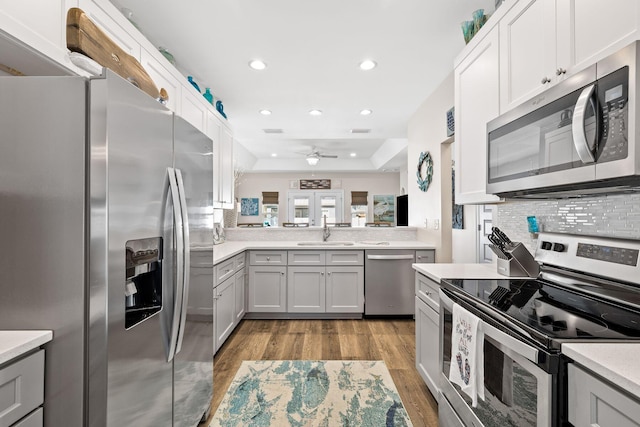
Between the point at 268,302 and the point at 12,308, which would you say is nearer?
the point at 12,308

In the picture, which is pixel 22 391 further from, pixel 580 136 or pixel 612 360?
pixel 580 136

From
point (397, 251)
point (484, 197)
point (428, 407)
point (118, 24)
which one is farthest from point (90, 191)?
point (397, 251)

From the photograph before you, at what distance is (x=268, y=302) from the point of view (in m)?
3.57

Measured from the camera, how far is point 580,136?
1008 mm

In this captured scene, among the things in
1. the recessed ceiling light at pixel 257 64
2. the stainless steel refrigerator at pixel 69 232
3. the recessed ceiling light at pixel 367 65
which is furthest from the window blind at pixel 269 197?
the stainless steel refrigerator at pixel 69 232

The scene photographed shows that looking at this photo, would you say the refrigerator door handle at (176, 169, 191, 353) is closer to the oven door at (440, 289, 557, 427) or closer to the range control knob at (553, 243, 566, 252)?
the oven door at (440, 289, 557, 427)

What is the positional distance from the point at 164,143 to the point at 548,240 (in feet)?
6.42

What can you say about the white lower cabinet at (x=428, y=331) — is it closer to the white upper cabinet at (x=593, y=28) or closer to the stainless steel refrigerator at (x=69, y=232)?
the white upper cabinet at (x=593, y=28)

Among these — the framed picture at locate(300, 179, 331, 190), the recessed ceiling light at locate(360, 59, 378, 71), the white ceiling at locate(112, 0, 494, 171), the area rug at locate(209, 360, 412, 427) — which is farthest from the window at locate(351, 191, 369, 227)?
the area rug at locate(209, 360, 412, 427)

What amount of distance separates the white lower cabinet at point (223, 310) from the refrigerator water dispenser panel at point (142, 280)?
1331 millimetres

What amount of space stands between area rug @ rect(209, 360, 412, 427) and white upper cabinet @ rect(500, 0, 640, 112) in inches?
77.4

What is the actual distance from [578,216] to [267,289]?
A: 296cm

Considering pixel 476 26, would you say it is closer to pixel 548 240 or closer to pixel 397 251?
pixel 548 240

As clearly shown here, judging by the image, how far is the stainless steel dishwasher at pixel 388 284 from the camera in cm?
354
